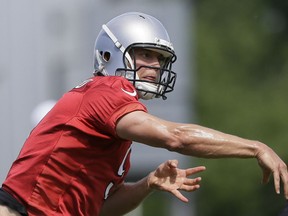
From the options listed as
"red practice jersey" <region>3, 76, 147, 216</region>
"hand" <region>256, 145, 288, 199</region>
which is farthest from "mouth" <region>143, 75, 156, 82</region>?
"hand" <region>256, 145, 288, 199</region>

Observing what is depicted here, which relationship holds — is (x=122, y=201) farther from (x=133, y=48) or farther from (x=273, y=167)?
(x=273, y=167)

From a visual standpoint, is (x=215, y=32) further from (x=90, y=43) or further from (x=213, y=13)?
(x=90, y=43)

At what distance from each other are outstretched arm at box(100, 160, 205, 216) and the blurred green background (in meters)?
17.5

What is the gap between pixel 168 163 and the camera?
21.2ft

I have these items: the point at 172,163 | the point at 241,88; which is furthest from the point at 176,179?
the point at 241,88

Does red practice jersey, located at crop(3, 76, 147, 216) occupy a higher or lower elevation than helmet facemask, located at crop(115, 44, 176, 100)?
lower

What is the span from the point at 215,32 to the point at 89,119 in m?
24.0

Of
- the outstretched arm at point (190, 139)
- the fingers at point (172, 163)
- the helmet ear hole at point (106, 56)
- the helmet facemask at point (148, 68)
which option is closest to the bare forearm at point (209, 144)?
the outstretched arm at point (190, 139)

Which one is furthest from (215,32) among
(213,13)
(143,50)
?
(143,50)

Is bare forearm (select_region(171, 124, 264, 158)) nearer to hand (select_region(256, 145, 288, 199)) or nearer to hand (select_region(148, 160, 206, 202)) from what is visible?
hand (select_region(256, 145, 288, 199))

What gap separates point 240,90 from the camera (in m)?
29.6

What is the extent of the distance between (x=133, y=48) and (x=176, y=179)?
37.8 inches

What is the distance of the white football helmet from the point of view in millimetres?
6920

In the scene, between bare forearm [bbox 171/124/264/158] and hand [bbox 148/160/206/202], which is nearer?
bare forearm [bbox 171/124/264/158]
